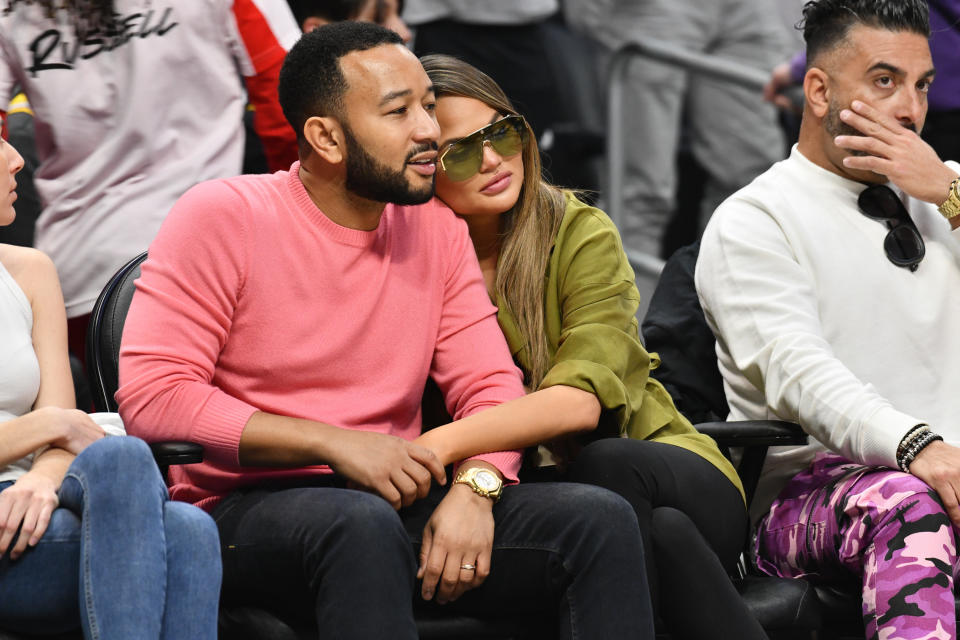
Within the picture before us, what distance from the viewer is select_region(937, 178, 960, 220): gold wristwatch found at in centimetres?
297

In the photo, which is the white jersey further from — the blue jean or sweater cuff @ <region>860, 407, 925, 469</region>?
sweater cuff @ <region>860, 407, 925, 469</region>

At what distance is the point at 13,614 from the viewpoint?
2164 mm

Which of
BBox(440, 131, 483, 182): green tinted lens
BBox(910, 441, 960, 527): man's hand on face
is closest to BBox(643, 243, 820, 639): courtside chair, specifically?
BBox(910, 441, 960, 527): man's hand on face

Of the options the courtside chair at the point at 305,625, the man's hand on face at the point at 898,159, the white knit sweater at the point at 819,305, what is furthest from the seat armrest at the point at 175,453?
the man's hand on face at the point at 898,159

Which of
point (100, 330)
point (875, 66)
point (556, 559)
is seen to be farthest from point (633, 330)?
point (100, 330)

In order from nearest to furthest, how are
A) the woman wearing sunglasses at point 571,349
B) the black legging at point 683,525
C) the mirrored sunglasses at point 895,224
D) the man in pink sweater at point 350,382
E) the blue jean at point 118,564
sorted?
the blue jean at point 118,564 → the man in pink sweater at point 350,382 → the black legging at point 683,525 → the woman wearing sunglasses at point 571,349 → the mirrored sunglasses at point 895,224

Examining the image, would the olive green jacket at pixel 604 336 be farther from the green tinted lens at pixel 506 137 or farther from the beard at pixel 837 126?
the beard at pixel 837 126

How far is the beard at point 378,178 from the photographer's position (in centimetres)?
256

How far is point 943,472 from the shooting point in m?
2.60

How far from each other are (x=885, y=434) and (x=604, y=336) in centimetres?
55

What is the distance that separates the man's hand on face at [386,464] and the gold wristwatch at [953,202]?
4.17ft

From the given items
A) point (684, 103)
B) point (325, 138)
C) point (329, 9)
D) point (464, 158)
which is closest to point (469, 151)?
point (464, 158)

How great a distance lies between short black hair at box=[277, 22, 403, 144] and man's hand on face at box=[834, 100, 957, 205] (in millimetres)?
1005

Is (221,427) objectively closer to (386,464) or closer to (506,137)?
(386,464)
